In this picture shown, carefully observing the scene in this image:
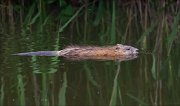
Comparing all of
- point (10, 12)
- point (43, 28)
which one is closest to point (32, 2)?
point (10, 12)

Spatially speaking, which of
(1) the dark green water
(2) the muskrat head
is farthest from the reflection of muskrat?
(1) the dark green water

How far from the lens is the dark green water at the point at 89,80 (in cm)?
426

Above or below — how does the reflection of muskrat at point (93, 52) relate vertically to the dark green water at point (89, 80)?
above

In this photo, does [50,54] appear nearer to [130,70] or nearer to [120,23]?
[130,70]

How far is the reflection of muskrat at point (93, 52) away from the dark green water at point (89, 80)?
0.33 feet

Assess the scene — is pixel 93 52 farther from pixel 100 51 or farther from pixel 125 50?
pixel 125 50

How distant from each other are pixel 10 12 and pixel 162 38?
2238mm

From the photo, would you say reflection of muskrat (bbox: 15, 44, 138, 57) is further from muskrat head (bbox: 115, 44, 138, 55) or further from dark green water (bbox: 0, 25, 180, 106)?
dark green water (bbox: 0, 25, 180, 106)

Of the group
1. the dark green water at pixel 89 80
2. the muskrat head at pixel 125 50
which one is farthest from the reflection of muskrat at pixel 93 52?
the dark green water at pixel 89 80

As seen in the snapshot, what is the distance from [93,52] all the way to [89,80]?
0.81 metres

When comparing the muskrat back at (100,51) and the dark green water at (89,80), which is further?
the muskrat back at (100,51)

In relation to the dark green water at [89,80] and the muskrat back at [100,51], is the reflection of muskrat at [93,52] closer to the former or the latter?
the muskrat back at [100,51]

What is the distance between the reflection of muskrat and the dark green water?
100 millimetres

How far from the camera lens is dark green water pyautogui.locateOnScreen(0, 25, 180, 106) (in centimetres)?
426
